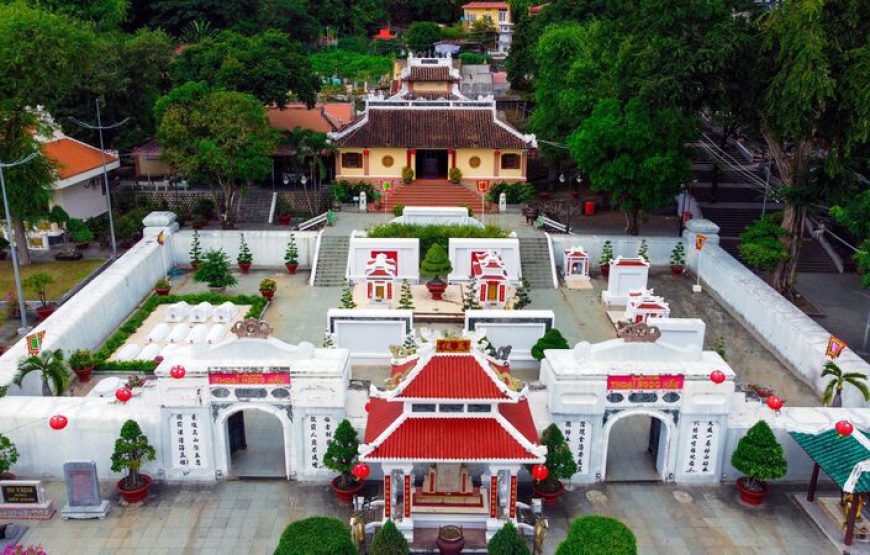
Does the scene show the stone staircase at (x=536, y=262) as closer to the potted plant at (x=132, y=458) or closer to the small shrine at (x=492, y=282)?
the small shrine at (x=492, y=282)

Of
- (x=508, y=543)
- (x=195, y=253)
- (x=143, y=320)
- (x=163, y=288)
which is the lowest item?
(x=508, y=543)

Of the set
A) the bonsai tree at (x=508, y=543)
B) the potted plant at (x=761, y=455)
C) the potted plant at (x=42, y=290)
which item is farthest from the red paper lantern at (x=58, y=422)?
the potted plant at (x=761, y=455)

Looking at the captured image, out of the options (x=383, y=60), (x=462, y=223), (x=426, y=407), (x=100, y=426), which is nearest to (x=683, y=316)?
(x=462, y=223)

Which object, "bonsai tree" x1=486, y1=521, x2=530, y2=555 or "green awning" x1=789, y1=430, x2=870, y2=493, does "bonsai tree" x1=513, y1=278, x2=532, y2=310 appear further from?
"bonsai tree" x1=486, y1=521, x2=530, y2=555

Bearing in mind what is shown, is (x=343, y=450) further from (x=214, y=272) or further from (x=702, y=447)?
(x=214, y=272)

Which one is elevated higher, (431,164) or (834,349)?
(431,164)

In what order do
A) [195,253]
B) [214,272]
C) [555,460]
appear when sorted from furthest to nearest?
[195,253] < [214,272] < [555,460]

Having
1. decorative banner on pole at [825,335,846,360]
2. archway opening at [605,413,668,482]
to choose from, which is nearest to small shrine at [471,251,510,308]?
archway opening at [605,413,668,482]

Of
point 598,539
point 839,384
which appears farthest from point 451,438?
point 839,384
